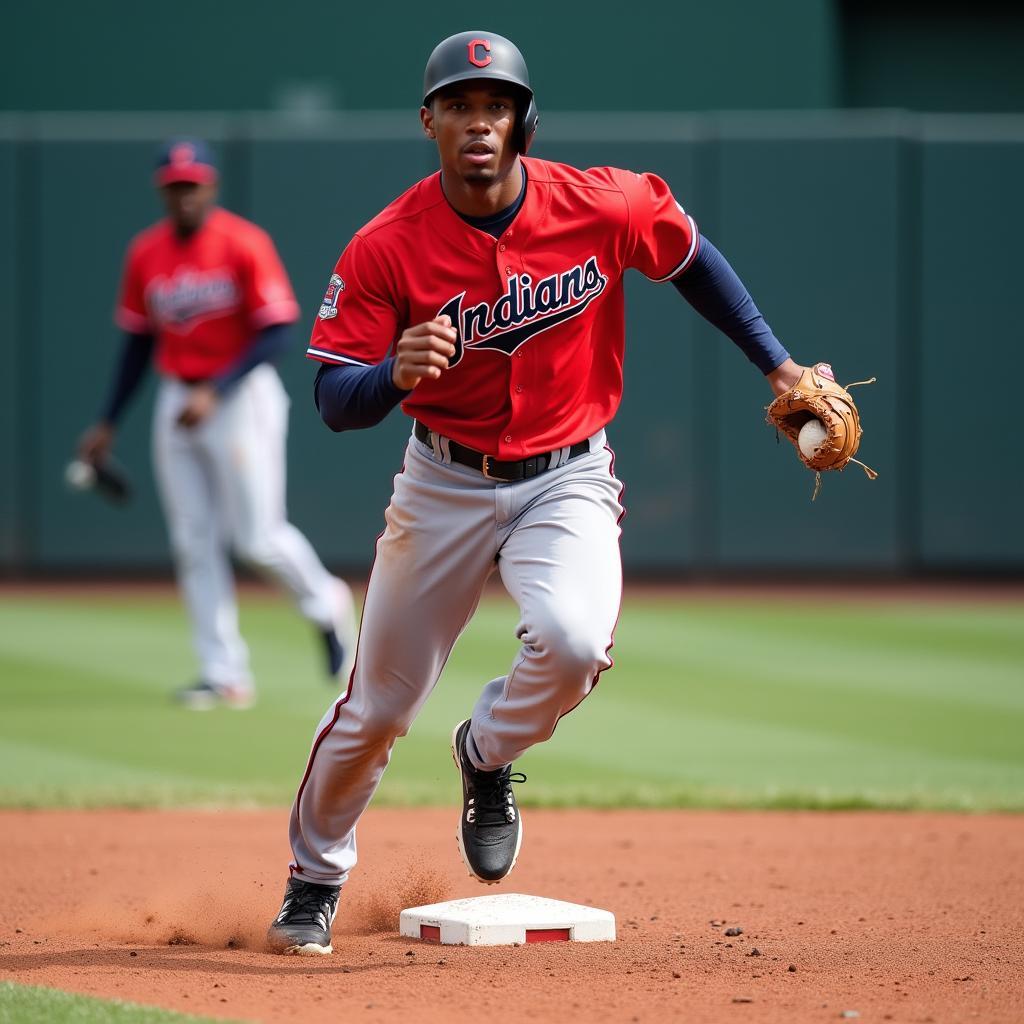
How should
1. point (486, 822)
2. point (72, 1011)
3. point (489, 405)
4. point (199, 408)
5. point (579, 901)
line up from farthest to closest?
point (199, 408) → point (579, 901) → point (486, 822) → point (489, 405) → point (72, 1011)

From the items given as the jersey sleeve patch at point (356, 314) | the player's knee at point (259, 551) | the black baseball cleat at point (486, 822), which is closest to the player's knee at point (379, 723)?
the black baseball cleat at point (486, 822)

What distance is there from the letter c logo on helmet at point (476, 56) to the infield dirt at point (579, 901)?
1.93 metres

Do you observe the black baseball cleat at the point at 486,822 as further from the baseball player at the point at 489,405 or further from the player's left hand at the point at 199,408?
the player's left hand at the point at 199,408

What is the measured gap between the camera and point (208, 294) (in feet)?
25.1

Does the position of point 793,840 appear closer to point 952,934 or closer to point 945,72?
point 952,934

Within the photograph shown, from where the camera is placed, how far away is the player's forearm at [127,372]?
7.88 metres

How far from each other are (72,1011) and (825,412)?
2033 millimetres

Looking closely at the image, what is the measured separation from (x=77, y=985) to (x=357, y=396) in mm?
1341

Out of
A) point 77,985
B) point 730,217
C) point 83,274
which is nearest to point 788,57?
point 730,217

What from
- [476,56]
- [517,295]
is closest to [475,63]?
[476,56]

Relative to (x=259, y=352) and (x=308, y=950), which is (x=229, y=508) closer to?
(x=259, y=352)

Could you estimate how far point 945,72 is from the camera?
47.7 feet

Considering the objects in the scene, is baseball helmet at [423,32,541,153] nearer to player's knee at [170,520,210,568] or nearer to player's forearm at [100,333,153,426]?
player's knee at [170,520,210,568]

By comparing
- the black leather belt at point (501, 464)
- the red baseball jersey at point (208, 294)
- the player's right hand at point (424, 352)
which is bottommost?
the black leather belt at point (501, 464)
